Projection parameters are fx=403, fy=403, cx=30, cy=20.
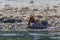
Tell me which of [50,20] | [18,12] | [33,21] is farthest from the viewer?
[18,12]

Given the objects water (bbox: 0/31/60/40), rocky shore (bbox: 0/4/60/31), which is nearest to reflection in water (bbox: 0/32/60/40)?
Answer: water (bbox: 0/31/60/40)

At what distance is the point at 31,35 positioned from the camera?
20.0m

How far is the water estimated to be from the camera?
1911 cm

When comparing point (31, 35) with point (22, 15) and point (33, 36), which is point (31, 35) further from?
point (22, 15)

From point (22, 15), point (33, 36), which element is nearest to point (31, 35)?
point (33, 36)

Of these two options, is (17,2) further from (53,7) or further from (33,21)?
(33,21)

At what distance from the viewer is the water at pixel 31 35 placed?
752 inches

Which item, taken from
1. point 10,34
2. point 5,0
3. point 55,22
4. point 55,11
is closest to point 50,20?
point 55,22

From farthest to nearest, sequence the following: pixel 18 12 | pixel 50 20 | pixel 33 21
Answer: pixel 18 12, pixel 50 20, pixel 33 21

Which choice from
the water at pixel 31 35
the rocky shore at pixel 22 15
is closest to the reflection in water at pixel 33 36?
the water at pixel 31 35

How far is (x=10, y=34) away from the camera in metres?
20.4

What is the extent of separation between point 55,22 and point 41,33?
3317mm

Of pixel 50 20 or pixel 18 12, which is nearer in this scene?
pixel 50 20

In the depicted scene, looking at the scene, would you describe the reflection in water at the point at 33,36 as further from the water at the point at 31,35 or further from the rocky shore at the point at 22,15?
the rocky shore at the point at 22,15
